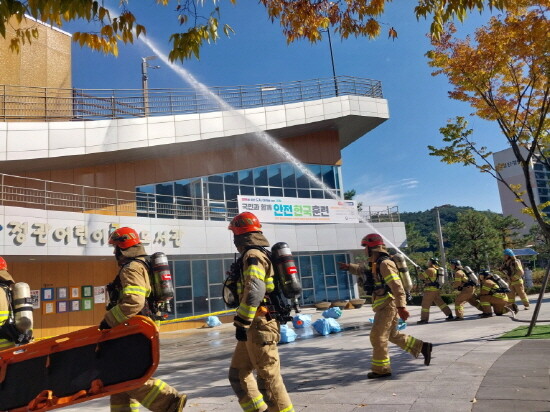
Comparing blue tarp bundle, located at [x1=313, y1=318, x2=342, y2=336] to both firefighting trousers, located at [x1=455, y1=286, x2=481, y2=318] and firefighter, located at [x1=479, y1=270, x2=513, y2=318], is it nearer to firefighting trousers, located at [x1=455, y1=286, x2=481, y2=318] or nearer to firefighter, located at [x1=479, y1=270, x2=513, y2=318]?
firefighting trousers, located at [x1=455, y1=286, x2=481, y2=318]

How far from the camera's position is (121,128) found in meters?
17.9

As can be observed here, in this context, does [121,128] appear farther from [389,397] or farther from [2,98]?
[389,397]

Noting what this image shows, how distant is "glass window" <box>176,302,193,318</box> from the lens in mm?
18453

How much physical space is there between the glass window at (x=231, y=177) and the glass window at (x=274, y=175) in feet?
6.16

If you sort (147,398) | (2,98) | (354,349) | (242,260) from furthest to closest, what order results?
(2,98), (354,349), (242,260), (147,398)

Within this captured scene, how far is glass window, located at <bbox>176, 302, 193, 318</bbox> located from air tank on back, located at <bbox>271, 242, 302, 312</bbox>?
15.1m

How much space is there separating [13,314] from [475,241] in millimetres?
29639

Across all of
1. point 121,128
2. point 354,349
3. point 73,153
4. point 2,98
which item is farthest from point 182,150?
point 354,349

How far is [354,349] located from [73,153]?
13.3 meters

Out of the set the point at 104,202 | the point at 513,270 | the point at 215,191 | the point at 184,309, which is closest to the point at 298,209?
the point at 215,191

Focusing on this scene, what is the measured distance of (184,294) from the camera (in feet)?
61.4

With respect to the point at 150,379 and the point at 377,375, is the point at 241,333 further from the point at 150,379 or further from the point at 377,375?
the point at 377,375

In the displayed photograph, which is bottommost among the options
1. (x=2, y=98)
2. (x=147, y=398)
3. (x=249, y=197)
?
(x=147, y=398)

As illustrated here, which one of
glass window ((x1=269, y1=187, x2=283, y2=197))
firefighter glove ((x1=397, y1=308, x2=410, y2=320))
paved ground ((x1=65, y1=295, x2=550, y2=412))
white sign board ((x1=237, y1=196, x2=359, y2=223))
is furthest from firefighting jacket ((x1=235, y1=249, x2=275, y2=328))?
glass window ((x1=269, y1=187, x2=283, y2=197))
